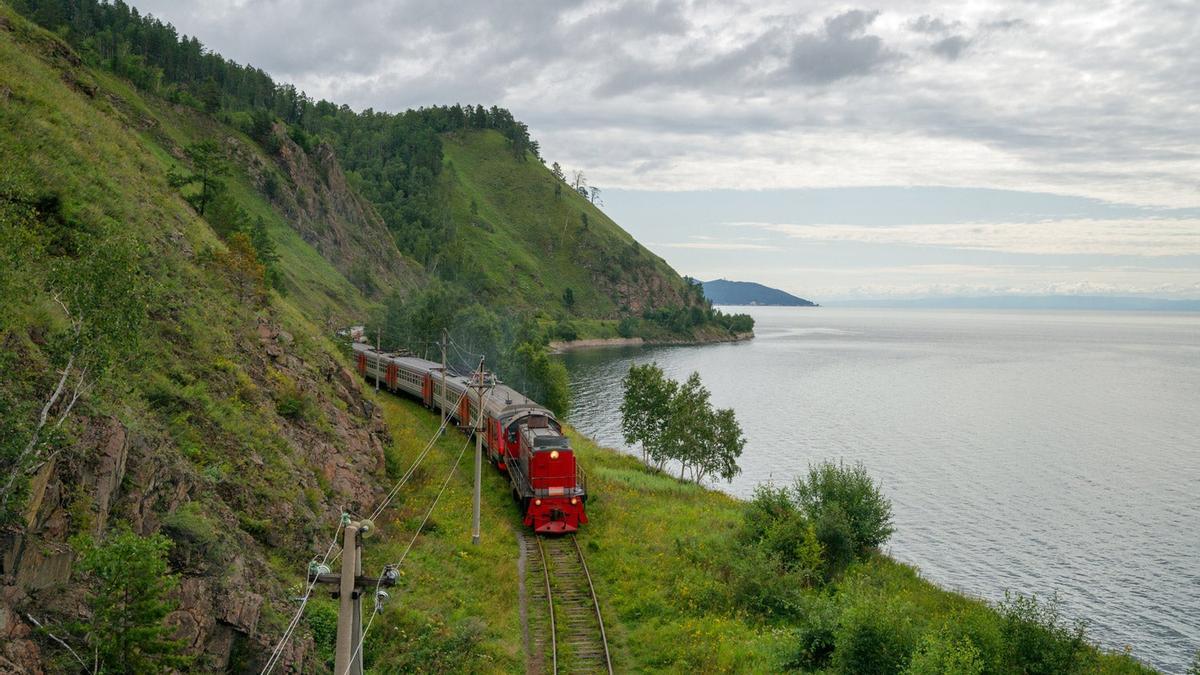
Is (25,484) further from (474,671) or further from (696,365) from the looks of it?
(696,365)

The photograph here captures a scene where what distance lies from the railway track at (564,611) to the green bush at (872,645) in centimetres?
677

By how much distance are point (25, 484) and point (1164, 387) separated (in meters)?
149

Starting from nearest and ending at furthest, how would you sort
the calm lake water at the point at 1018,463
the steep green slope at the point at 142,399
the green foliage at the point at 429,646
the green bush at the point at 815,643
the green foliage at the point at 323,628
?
1. the steep green slope at the point at 142,399
2. the green foliage at the point at 323,628
3. the green foliage at the point at 429,646
4. the green bush at the point at 815,643
5. the calm lake water at the point at 1018,463

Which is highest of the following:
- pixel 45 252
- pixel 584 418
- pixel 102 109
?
pixel 102 109

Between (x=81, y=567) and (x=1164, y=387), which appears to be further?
(x=1164, y=387)

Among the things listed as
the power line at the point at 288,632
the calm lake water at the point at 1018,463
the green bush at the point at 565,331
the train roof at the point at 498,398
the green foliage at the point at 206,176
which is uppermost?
the green foliage at the point at 206,176

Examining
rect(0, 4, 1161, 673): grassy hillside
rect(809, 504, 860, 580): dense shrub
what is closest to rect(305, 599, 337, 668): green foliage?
rect(0, 4, 1161, 673): grassy hillside

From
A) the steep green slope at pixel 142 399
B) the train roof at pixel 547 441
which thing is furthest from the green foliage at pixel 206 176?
the train roof at pixel 547 441

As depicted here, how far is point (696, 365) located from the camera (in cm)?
14650

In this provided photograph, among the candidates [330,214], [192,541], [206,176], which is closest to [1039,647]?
[192,541]

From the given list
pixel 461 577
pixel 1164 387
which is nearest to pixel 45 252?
pixel 461 577

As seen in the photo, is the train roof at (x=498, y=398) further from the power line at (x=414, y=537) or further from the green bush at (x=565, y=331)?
the green bush at (x=565, y=331)

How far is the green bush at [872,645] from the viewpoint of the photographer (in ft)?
66.4

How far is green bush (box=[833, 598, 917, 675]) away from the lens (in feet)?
66.4
